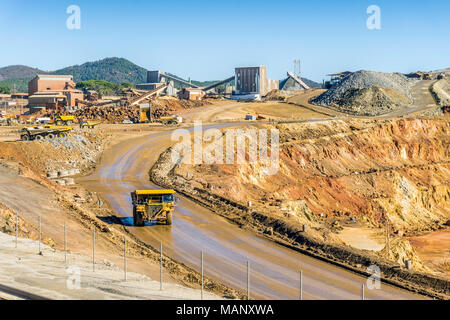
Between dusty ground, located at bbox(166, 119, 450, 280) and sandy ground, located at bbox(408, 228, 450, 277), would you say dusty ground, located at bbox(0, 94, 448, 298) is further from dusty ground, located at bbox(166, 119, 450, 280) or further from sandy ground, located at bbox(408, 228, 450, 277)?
sandy ground, located at bbox(408, 228, 450, 277)

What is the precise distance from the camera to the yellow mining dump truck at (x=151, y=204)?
35.2m

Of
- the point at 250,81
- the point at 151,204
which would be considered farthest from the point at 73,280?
the point at 250,81

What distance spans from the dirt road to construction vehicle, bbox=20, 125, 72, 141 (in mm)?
16672

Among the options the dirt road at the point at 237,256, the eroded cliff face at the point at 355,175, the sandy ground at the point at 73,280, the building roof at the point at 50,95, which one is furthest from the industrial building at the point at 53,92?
the sandy ground at the point at 73,280

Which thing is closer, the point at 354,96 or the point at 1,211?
the point at 1,211

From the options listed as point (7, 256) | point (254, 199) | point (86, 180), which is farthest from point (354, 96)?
point (7, 256)

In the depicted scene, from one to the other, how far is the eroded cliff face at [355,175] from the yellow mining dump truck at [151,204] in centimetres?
1449

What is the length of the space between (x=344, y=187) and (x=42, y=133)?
36.3 meters

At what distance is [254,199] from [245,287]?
92.4ft

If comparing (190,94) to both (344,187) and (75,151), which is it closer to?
(344,187)

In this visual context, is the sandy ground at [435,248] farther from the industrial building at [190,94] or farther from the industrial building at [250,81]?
the industrial building at [250,81]

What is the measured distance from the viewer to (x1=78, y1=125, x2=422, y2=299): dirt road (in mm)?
24891

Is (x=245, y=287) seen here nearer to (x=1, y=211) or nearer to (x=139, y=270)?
(x=139, y=270)
